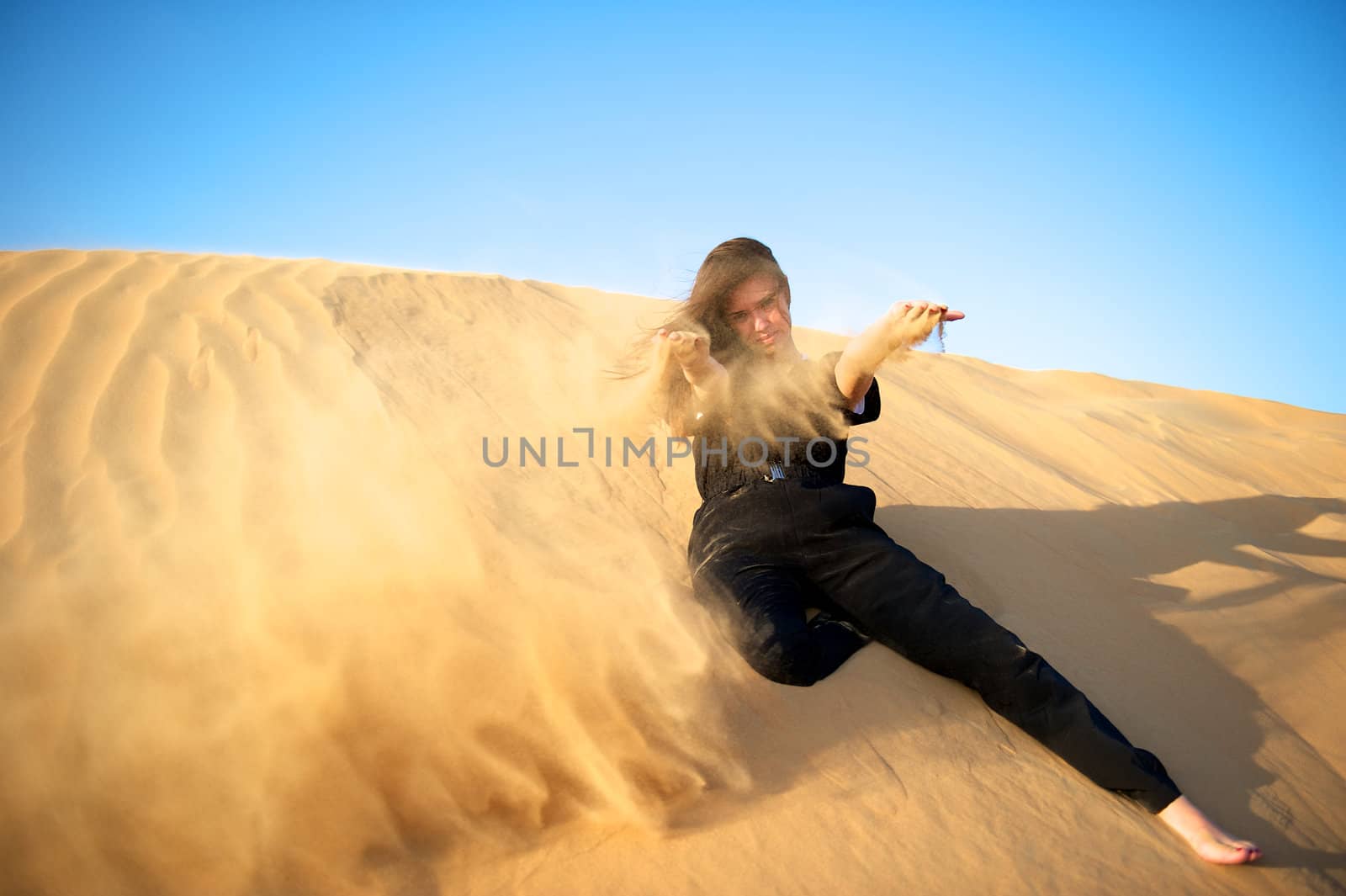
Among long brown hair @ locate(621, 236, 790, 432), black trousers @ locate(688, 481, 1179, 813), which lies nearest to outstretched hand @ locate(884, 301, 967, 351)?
black trousers @ locate(688, 481, 1179, 813)

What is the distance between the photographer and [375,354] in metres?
3.77

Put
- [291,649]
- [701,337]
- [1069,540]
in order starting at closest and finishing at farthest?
[291,649]
[701,337]
[1069,540]

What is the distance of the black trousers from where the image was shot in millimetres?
2084

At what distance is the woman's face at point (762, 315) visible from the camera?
9.28 ft

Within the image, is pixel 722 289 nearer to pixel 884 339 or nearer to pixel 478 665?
pixel 884 339

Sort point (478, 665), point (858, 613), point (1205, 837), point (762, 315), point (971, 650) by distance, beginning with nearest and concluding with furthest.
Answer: point (1205, 837), point (478, 665), point (971, 650), point (858, 613), point (762, 315)

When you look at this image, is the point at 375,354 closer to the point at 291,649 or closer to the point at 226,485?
the point at 226,485

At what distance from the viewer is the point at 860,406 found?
2.52m

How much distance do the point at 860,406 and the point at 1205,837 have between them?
1.50m

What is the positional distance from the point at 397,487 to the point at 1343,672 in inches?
143

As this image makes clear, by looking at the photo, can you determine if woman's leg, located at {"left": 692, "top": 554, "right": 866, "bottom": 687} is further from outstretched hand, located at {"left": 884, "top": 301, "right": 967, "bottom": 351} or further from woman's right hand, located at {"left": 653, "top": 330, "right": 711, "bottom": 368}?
outstretched hand, located at {"left": 884, "top": 301, "right": 967, "bottom": 351}

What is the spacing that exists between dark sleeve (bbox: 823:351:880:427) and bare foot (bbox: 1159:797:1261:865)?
1.37 meters

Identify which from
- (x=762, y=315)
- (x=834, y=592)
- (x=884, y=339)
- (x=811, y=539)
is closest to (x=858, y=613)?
(x=834, y=592)

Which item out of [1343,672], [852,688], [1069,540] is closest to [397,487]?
[852,688]
